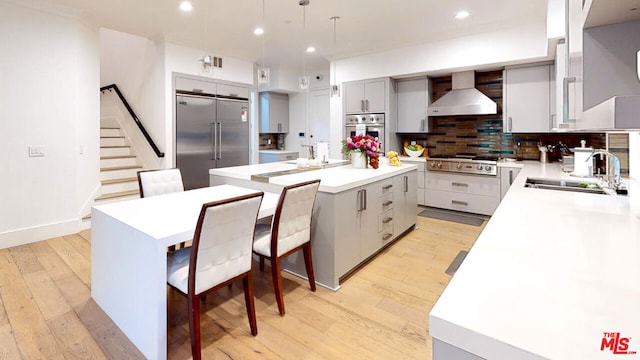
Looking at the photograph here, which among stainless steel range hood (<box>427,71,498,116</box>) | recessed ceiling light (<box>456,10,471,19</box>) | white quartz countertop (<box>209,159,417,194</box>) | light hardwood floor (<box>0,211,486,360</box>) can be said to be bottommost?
light hardwood floor (<box>0,211,486,360</box>)

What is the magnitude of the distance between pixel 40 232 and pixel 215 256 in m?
3.41

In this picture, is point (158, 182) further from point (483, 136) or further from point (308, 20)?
point (483, 136)

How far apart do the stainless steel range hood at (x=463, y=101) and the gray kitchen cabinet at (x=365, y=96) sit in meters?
0.84

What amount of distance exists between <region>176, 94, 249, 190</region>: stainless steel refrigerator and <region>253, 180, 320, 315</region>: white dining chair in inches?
134

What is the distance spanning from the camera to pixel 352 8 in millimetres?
3793

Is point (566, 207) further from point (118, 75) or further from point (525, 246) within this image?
point (118, 75)

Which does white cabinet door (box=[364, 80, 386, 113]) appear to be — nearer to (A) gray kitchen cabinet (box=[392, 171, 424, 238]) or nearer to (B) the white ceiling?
(B) the white ceiling

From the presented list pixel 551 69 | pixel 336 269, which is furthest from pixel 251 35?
pixel 551 69

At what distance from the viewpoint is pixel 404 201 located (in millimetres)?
3760

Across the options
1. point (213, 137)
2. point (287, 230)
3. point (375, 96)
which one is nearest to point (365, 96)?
point (375, 96)

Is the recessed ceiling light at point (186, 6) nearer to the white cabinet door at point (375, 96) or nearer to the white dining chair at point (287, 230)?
the white dining chair at point (287, 230)

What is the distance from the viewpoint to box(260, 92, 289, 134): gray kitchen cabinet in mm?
7098

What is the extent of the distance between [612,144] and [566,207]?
1841 millimetres

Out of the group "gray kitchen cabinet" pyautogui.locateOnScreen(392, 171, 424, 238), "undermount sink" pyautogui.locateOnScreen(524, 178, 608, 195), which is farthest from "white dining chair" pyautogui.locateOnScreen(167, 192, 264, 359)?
"undermount sink" pyautogui.locateOnScreen(524, 178, 608, 195)
